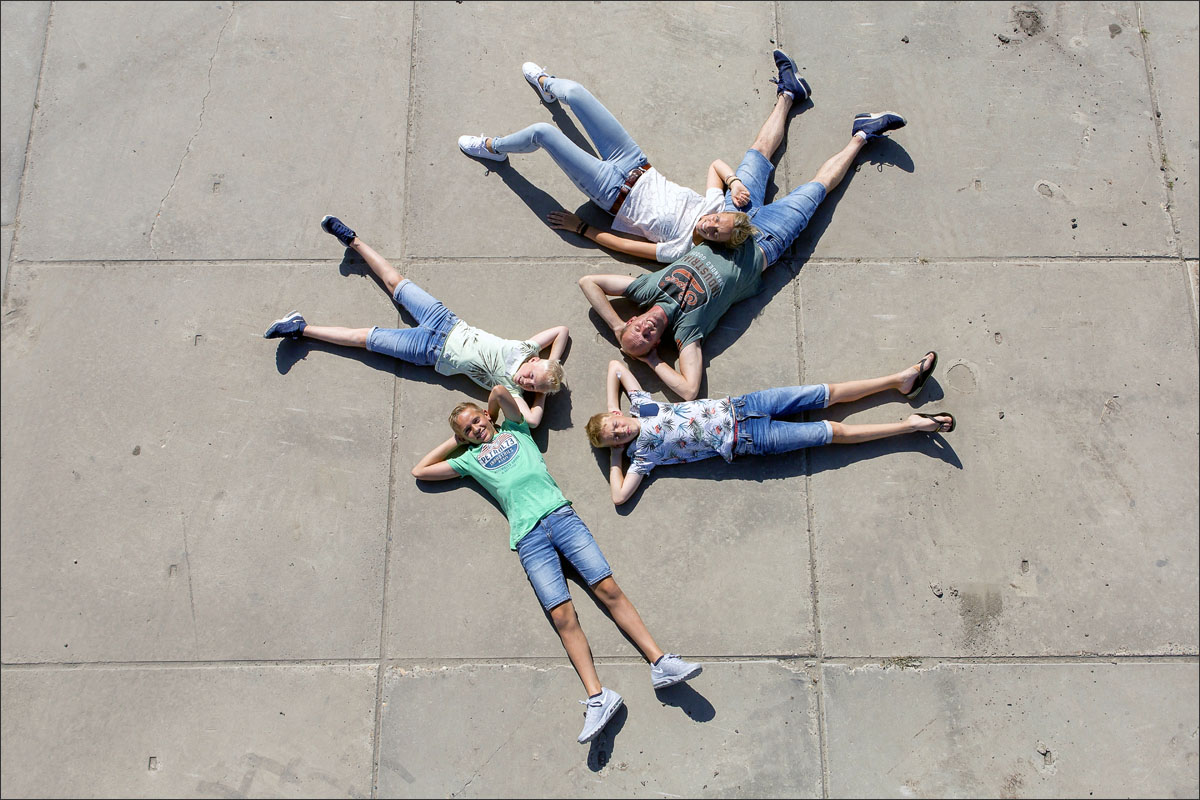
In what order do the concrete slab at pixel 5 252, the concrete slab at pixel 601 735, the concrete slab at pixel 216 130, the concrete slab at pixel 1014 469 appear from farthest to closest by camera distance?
A: 1. the concrete slab at pixel 216 130
2. the concrete slab at pixel 5 252
3. the concrete slab at pixel 1014 469
4. the concrete slab at pixel 601 735

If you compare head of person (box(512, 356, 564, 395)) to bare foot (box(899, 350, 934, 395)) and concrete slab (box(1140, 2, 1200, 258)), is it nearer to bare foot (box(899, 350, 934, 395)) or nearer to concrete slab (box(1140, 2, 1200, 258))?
bare foot (box(899, 350, 934, 395))

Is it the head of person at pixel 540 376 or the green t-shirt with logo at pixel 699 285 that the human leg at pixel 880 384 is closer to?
the green t-shirt with logo at pixel 699 285

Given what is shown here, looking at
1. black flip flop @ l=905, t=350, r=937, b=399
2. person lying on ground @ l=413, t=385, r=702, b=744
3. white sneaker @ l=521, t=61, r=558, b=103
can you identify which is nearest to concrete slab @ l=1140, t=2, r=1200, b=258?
black flip flop @ l=905, t=350, r=937, b=399

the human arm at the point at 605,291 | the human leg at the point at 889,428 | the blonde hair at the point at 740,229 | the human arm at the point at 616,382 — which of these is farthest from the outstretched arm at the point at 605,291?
the human leg at the point at 889,428

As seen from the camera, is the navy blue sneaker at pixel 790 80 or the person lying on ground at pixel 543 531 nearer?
the person lying on ground at pixel 543 531

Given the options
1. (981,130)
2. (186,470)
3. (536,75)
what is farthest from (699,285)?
(186,470)

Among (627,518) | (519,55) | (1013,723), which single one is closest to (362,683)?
(627,518)

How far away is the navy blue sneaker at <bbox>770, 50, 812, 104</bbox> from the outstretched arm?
1911 mm

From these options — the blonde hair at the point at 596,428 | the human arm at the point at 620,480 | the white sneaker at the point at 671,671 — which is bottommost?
the white sneaker at the point at 671,671

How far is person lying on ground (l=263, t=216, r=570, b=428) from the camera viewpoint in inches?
192

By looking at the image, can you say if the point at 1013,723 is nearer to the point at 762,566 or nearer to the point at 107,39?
the point at 762,566

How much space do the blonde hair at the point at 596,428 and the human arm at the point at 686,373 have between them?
49cm

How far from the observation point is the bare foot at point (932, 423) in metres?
4.94

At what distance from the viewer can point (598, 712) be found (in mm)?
4555
